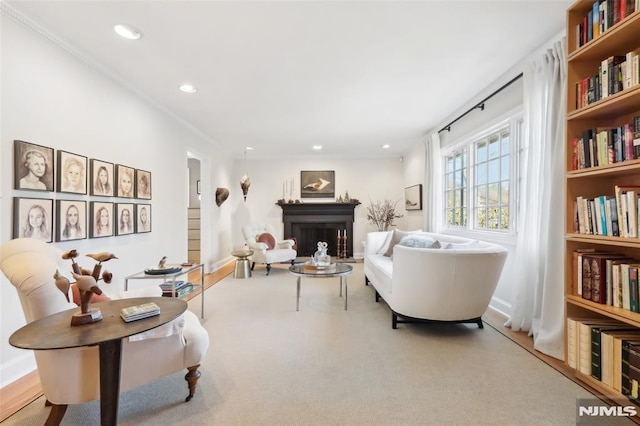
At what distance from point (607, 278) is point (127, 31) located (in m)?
3.67

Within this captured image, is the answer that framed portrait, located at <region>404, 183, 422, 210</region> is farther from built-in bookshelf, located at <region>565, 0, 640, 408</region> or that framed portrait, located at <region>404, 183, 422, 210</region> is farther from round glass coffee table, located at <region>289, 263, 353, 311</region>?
built-in bookshelf, located at <region>565, 0, 640, 408</region>

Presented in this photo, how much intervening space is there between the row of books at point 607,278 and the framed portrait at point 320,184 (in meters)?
5.27

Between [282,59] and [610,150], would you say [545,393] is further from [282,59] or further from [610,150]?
[282,59]

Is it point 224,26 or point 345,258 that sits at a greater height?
point 224,26

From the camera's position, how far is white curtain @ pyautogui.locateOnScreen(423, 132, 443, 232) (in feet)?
15.1

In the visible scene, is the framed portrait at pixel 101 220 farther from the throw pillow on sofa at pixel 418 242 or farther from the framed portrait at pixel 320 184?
the framed portrait at pixel 320 184

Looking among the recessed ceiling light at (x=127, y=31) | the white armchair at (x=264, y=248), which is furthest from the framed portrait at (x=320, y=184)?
the recessed ceiling light at (x=127, y=31)

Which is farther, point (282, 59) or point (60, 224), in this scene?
point (282, 59)

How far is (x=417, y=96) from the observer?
3426 mm

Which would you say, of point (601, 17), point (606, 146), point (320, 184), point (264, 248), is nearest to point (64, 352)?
point (606, 146)

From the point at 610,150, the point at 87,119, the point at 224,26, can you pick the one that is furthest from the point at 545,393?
the point at 87,119

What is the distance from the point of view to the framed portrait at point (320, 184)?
6.93 metres

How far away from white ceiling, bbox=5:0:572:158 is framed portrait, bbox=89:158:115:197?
0.91 meters

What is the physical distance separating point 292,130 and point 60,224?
10.9 ft
